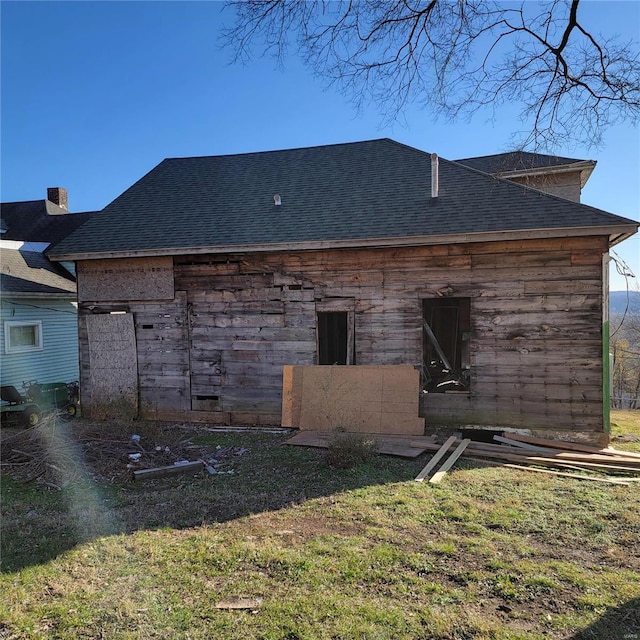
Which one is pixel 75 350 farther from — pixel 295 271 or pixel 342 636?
pixel 342 636

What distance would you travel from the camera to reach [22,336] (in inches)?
577

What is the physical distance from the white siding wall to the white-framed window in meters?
0.10

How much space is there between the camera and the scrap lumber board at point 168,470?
646 centimetres

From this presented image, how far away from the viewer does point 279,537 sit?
469cm

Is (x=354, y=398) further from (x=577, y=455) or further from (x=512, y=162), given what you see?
(x=512, y=162)

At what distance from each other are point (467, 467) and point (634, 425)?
22.2 feet

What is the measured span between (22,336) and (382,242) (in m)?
12.0

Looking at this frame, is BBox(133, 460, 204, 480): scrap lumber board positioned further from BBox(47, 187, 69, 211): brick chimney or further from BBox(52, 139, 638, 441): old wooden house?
BBox(47, 187, 69, 211): brick chimney

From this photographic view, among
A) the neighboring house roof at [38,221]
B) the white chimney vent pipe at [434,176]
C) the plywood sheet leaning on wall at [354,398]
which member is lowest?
the plywood sheet leaning on wall at [354,398]

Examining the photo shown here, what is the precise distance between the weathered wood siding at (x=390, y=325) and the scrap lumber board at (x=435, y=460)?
123cm

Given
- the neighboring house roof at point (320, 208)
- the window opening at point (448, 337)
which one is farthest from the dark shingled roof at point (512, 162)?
the window opening at point (448, 337)

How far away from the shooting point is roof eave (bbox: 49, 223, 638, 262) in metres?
8.11

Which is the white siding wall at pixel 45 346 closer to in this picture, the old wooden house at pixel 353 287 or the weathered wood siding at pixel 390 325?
the old wooden house at pixel 353 287

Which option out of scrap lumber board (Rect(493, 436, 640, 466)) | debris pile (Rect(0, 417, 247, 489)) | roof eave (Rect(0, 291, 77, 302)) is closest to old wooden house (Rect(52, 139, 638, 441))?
scrap lumber board (Rect(493, 436, 640, 466))
